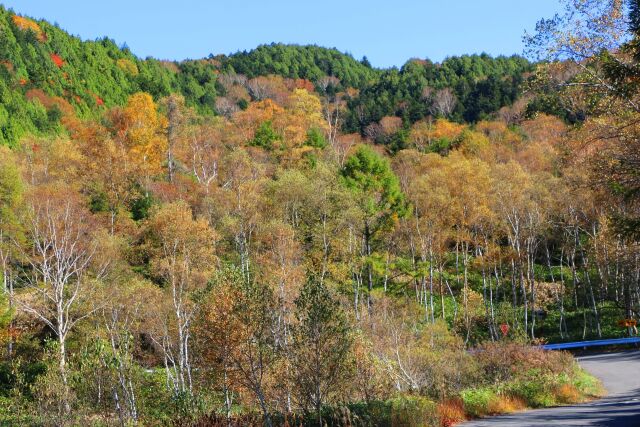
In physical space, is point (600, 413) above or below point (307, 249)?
below

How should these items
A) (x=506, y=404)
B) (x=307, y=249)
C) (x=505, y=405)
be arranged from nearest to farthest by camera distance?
1. (x=505, y=405)
2. (x=506, y=404)
3. (x=307, y=249)

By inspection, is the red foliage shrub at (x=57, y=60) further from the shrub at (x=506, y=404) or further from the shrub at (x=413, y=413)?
the shrub at (x=413, y=413)

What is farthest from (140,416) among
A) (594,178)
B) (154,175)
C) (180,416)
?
(154,175)

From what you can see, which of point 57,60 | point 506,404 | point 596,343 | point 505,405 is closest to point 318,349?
point 505,405

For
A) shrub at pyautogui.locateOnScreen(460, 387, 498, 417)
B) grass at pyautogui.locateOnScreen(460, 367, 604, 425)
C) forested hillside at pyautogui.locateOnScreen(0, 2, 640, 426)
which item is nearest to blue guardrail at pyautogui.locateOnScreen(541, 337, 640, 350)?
forested hillside at pyautogui.locateOnScreen(0, 2, 640, 426)

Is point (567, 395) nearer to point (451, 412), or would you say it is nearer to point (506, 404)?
point (506, 404)

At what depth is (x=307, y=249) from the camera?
41.3 m

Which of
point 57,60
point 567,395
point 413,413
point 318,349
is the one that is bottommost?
point 567,395

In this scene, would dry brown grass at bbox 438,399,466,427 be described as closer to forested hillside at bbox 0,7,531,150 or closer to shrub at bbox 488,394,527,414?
shrub at bbox 488,394,527,414

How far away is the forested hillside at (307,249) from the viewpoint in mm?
15984

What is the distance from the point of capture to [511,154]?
58375mm

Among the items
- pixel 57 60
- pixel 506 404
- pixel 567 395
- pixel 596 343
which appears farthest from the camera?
pixel 57 60

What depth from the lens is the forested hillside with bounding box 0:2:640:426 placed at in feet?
52.4

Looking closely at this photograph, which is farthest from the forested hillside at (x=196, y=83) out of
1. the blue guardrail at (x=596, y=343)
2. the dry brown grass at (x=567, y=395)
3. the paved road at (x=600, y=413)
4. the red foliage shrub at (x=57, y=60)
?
the dry brown grass at (x=567, y=395)
